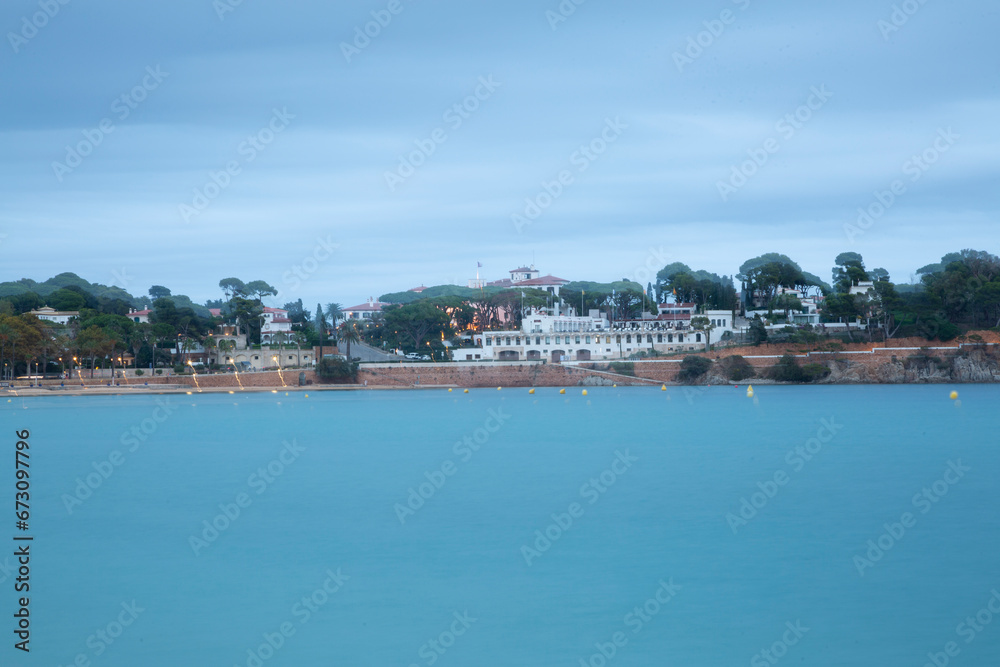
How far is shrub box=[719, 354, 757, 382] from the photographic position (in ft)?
177

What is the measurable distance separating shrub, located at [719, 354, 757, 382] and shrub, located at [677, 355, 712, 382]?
0.90 meters

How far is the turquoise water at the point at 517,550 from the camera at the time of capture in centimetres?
992

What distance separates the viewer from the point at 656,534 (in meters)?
14.9

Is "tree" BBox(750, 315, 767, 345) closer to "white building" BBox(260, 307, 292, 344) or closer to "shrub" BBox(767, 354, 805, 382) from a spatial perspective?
"shrub" BBox(767, 354, 805, 382)

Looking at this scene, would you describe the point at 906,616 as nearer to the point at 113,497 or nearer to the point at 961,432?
the point at 113,497

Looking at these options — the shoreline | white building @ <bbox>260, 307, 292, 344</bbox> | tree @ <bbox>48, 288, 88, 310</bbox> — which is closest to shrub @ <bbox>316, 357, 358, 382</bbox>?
the shoreline

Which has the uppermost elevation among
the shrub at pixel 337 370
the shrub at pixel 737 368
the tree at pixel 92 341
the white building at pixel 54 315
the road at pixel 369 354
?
the white building at pixel 54 315

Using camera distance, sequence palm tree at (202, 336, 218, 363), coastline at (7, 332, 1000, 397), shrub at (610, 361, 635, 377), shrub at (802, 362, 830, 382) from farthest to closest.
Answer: palm tree at (202, 336, 218, 363) → shrub at (610, 361, 635, 377) → shrub at (802, 362, 830, 382) → coastline at (7, 332, 1000, 397)

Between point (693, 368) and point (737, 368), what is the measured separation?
8.15 ft

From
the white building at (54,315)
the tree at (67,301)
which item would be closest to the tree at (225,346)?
the white building at (54,315)

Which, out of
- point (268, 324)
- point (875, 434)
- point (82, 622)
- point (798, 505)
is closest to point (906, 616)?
point (798, 505)

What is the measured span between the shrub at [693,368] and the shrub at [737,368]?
90 centimetres

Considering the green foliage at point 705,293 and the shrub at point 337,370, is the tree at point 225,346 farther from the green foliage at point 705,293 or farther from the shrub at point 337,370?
the green foliage at point 705,293

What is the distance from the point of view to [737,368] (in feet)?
178
